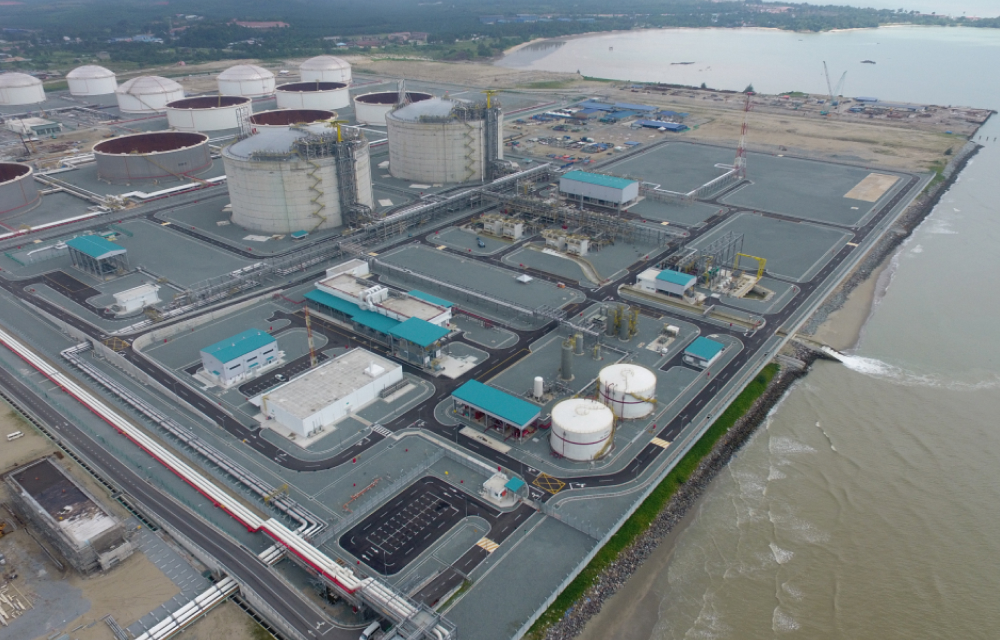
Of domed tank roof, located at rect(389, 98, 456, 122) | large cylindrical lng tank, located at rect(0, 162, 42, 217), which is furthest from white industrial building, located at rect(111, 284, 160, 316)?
domed tank roof, located at rect(389, 98, 456, 122)

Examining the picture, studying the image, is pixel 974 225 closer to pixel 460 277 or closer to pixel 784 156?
pixel 784 156

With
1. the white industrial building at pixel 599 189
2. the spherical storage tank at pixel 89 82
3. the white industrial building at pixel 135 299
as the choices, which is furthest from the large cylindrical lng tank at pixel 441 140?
the spherical storage tank at pixel 89 82

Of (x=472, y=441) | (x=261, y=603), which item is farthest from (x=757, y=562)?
(x=261, y=603)

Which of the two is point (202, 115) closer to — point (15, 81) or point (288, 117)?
point (288, 117)

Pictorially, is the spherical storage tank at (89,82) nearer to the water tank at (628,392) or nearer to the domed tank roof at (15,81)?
the domed tank roof at (15,81)

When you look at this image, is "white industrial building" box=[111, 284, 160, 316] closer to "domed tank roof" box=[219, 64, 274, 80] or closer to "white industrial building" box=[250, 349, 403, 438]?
"white industrial building" box=[250, 349, 403, 438]

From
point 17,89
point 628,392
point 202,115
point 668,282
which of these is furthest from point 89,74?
point 628,392
